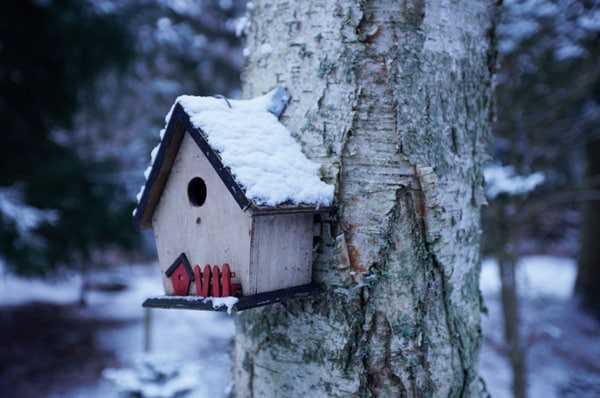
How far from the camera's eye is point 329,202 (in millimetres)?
1370

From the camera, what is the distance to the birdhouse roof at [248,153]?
1.26m

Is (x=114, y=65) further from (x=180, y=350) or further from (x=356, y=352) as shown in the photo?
(x=356, y=352)

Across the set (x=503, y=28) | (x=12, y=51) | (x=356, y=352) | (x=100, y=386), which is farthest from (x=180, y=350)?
(x=356, y=352)

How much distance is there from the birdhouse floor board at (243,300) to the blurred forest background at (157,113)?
13.4 feet

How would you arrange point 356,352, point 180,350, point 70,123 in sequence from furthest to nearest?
point 70,123, point 180,350, point 356,352

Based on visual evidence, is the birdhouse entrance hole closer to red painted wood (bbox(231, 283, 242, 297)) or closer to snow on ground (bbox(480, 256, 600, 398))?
red painted wood (bbox(231, 283, 242, 297))

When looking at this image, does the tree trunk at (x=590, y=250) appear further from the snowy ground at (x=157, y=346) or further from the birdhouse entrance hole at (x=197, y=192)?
the birdhouse entrance hole at (x=197, y=192)

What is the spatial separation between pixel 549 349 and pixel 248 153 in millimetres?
8131

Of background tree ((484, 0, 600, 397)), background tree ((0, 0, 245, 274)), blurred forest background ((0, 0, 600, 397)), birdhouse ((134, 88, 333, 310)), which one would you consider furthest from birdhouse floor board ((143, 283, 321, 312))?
background tree ((0, 0, 245, 274))

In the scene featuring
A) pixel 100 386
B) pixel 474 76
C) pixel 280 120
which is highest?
pixel 474 76

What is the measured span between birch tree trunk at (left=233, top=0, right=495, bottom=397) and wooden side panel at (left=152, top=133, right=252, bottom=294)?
0.80 feet

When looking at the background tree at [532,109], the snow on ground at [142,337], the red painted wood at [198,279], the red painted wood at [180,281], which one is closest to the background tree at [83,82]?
the snow on ground at [142,337]

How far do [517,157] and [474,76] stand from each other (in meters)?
4.12

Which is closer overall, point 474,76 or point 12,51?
point 474,76
